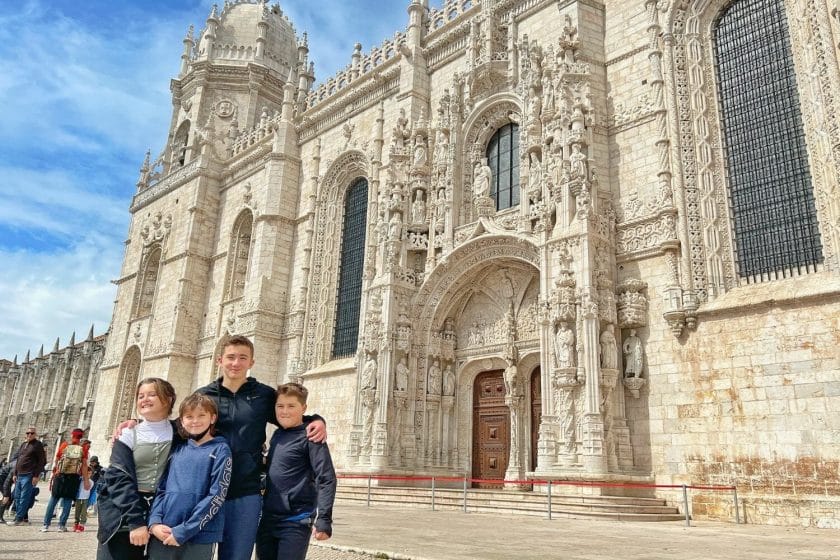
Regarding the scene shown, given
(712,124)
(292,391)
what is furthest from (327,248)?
(292,391)

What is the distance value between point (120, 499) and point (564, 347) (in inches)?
434

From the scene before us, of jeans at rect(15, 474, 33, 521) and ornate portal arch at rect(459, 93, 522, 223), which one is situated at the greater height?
ornate portal arch at rect(459, 93, 522, 223)

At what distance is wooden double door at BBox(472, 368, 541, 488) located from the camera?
1650 centimetres

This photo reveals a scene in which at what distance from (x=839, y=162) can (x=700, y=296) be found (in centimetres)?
338

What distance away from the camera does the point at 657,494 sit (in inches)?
500

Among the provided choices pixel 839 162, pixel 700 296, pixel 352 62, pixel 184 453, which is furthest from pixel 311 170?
pixel 184 453

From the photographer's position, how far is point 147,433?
3.61 meters

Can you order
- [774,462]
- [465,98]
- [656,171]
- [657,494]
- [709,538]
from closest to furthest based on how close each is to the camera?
1. [709,538]
2. [774,462]
3. [657,494]
4. [656,171]
5. [465,98]

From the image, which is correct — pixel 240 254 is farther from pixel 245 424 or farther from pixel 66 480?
pixel 245 424

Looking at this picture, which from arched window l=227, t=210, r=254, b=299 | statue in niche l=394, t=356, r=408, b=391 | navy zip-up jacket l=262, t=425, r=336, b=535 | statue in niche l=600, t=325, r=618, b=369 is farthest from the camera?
arched window l=227, t=210, r=254, b=299

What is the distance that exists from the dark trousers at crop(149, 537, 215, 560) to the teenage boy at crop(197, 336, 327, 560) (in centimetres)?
24

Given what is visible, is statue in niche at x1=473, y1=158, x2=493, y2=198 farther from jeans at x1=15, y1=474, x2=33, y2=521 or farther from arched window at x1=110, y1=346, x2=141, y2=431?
arched window at x1=110, y1=346, x2=141, y2=431

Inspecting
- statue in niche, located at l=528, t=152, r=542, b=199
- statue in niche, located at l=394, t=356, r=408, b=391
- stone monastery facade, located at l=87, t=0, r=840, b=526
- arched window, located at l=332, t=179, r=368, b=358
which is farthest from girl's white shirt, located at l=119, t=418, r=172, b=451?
arched window, located at l=332, t=179, r=368, b=358

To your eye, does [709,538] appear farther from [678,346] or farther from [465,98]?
[465,98]
